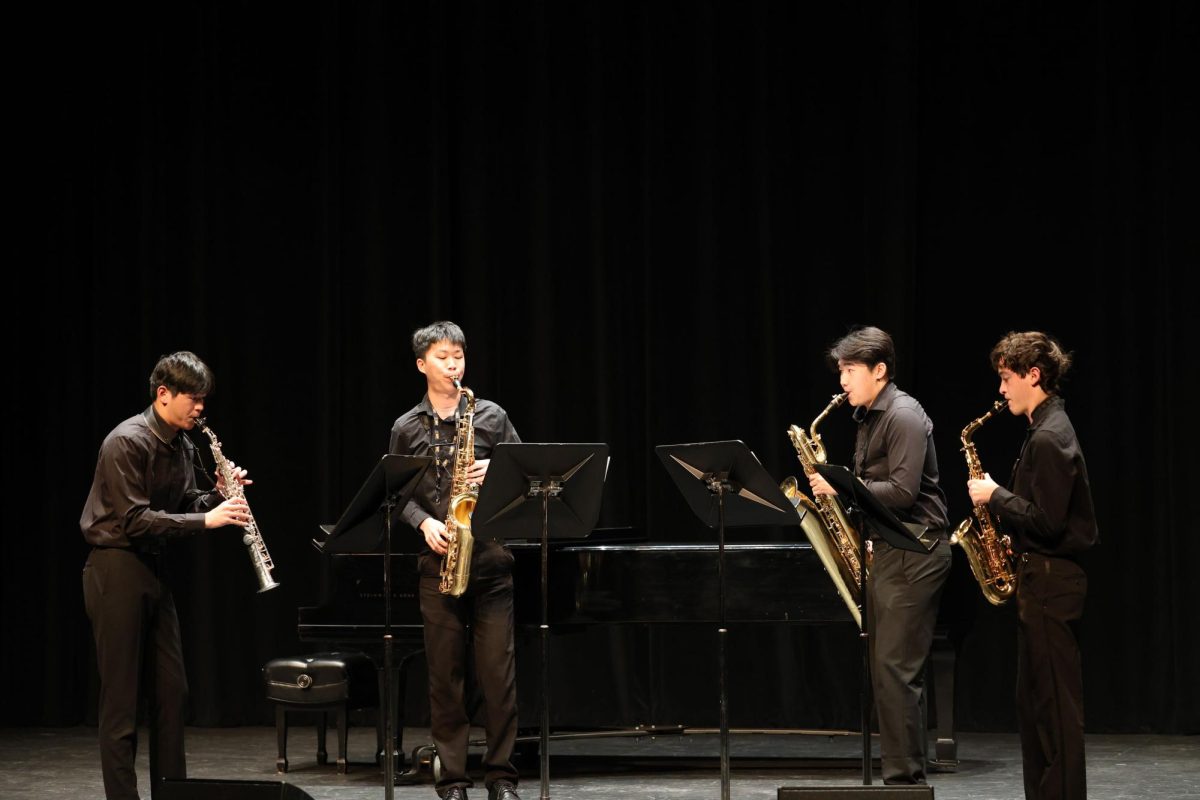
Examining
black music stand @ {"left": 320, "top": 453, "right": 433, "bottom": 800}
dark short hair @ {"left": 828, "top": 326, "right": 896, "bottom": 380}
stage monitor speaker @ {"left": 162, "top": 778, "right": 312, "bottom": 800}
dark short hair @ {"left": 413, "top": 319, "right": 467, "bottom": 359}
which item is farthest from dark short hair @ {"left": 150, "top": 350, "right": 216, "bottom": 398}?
dark short hair @ {"left": 828, "top": 326, "right": 896, "bottom": 380}

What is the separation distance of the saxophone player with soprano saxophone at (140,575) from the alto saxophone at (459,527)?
29.0 inches

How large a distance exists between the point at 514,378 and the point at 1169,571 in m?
3.53

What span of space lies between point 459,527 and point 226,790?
5.18ft

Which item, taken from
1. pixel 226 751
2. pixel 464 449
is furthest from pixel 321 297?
pixel 464 449

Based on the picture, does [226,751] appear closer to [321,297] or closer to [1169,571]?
[321,297]

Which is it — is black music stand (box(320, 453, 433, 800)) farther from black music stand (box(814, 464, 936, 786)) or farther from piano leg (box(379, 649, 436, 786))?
black music stand (box(814, 464, 936, 786))

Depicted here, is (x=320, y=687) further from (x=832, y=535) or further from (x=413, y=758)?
(x=832, y=535)

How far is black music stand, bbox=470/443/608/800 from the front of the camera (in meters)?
5.03

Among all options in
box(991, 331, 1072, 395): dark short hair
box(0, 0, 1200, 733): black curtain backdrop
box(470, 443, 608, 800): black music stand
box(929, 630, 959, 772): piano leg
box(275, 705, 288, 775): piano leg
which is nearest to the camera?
box(991, 331, 1072, 395): dark short hair

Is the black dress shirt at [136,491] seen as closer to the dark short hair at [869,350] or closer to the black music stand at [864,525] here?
the black music stand at [864,525]

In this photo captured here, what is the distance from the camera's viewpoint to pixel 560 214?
8.11 metres

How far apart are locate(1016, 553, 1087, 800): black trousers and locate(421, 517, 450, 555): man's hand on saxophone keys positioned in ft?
6.65

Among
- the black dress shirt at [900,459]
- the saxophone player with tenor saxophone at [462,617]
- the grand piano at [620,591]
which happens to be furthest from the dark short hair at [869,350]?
Answer: the saxophone player with tenor saxophone at [462,617]

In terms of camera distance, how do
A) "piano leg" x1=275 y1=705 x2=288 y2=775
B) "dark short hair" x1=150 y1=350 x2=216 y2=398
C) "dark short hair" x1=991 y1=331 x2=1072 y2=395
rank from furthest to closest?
"piano leg" x1=275 y1=705 x2=288 y2=775, "dark short hair" x1=150 y1=350 x2=216 y2=398, "dark short hair" x1=991 y1=331 x2=1072 y2=395
